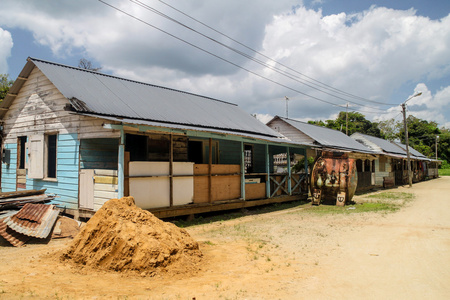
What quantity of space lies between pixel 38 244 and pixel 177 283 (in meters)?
4.13

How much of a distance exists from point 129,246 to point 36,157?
25.4 ft

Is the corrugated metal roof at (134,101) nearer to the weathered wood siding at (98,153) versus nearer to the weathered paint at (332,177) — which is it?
the weathered wood siding at (98,153)

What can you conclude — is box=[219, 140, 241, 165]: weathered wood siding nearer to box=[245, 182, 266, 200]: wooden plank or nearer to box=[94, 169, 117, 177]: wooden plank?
box=[245, 182, 266, 200]: wooden plank

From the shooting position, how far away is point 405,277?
16.9 ft

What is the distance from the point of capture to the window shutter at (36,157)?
1117 cm

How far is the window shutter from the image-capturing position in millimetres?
11169

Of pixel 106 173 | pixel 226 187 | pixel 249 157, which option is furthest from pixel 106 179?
pixel 249 157

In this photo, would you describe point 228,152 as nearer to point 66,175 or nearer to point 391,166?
→ point 66,175

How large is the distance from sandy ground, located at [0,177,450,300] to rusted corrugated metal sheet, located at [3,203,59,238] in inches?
13.8

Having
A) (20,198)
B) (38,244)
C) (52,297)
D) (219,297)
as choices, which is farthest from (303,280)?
(20,198)

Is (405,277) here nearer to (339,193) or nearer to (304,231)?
(304,231)

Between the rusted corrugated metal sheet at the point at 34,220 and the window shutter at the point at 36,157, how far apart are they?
11.0 feet

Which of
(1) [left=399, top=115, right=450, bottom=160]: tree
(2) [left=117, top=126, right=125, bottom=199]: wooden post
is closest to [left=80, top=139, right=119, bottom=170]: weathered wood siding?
(2) [left=117, top=126, right=125, bottom=199]: wooden post

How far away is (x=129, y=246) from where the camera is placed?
17.9 feet
